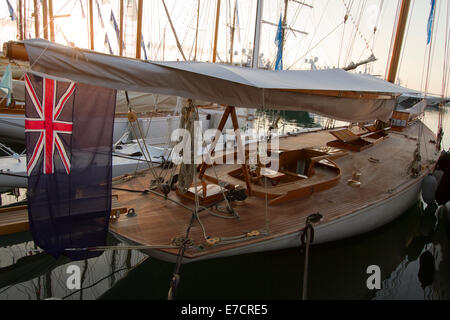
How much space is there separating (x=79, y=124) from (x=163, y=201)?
2150 millimetres

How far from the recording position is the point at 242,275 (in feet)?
17.2

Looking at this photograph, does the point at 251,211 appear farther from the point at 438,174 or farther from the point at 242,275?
the point at 438,174

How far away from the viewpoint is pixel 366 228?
6.02 meters

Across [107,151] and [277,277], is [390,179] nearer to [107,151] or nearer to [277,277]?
[277,277]

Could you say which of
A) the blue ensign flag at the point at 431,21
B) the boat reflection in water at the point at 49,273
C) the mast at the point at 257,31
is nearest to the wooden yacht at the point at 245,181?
the boat reflection in water at the point at 49,273

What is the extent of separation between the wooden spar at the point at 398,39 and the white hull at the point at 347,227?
5.69 meters

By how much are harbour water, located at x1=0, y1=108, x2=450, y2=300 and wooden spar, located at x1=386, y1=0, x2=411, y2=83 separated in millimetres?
7461

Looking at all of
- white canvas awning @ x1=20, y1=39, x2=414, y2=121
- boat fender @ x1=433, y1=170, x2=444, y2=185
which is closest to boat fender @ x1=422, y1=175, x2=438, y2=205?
boat fender @ x1=433, y1=170, x2=444, y2=185

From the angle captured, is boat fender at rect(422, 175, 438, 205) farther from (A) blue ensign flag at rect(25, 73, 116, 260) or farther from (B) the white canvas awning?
(A) blue ensign flag at rect(25, 73, 116, 260)

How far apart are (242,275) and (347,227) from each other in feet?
7.02

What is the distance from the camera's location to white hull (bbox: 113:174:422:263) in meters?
4.09

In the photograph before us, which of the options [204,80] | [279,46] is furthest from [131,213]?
[279,46]
